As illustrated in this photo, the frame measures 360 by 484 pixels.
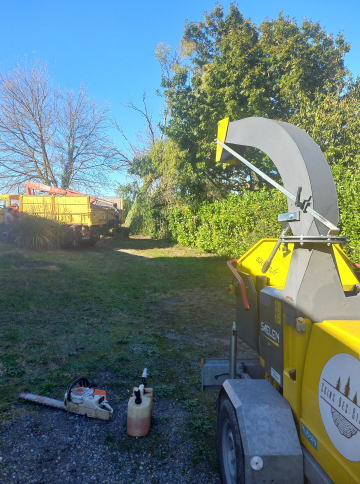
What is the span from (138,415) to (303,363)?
66.4 inches

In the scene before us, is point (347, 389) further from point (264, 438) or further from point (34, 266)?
point (34, 266)

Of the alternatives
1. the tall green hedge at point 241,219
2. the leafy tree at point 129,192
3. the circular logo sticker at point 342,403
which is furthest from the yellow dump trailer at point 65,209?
the circular logo sticker at point 342,403

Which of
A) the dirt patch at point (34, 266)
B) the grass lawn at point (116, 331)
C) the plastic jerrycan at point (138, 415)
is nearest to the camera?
the plastic jerrycan at point (138, 415)

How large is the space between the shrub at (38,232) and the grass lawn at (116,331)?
2.54m

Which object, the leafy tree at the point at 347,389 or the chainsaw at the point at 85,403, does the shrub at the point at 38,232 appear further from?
the leafy tree at the point at 347,389

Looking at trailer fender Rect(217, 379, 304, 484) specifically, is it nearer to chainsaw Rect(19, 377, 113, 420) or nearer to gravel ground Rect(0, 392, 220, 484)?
gravel ground Rect(0, 392, 220, 484)

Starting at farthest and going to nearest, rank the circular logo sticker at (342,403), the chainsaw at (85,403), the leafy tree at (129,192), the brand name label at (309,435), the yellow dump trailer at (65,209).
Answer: the leafy tree at (129,192)
the yellow dump trailer at (65,209)
the chainsaw at (85,403)
the brand name label at (309,435)
the circular logo sticker at (342,403)

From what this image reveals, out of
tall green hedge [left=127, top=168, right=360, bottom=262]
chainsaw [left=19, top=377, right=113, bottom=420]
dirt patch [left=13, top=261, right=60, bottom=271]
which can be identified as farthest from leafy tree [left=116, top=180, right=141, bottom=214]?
chainsaw [left=19, top=377, right=113, bottom=420]

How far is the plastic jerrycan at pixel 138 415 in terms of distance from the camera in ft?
9.04

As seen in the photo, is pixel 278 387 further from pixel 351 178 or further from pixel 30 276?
pixel 30 276

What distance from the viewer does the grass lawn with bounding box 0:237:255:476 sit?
11.4 feet

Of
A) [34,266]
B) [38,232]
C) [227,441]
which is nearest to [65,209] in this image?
[38,232]

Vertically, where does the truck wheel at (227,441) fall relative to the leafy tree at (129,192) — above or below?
below

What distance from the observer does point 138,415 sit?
276 centimetres
